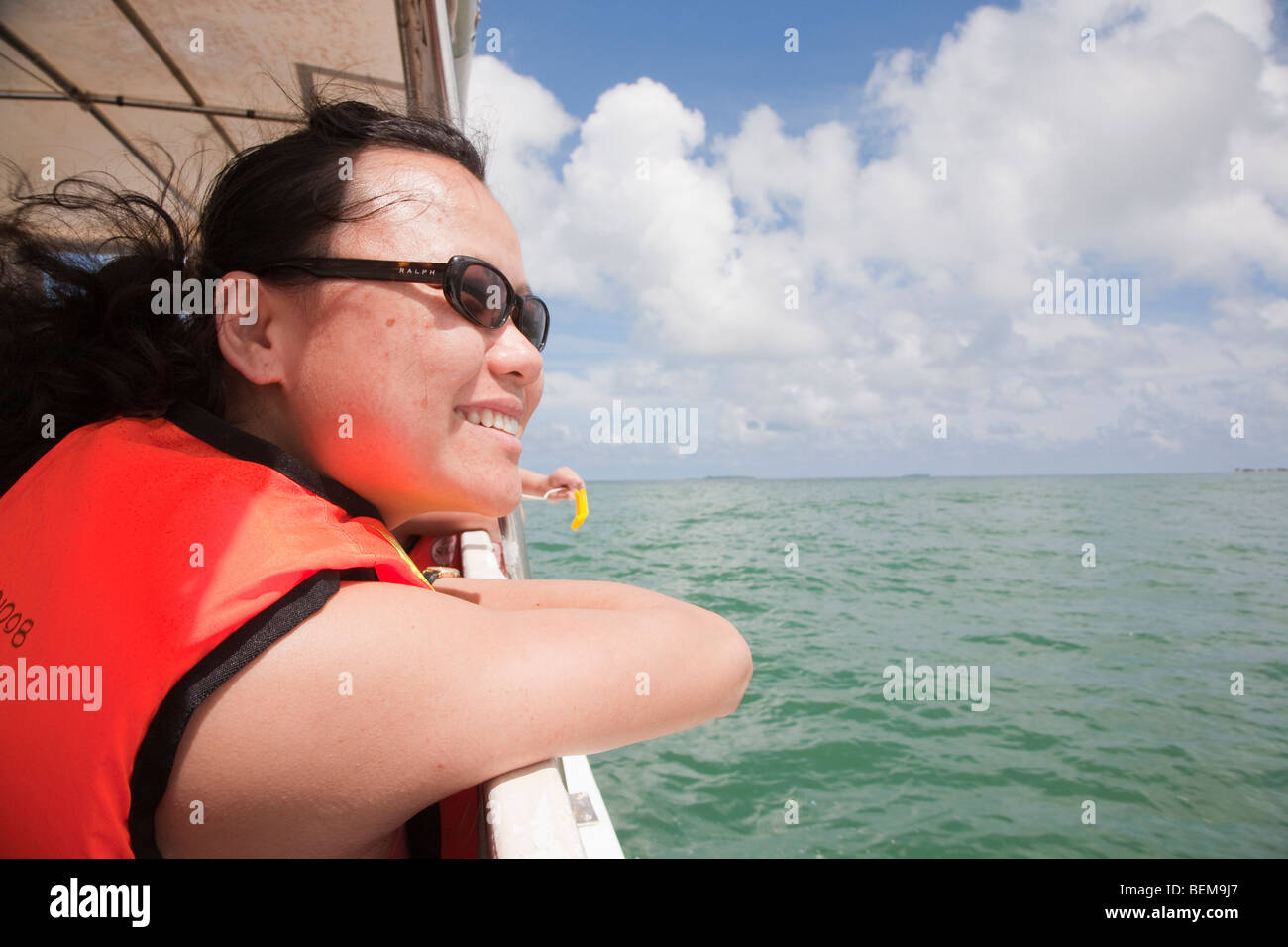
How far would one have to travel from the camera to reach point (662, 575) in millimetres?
11930

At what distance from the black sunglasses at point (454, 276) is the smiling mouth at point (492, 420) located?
0.15m

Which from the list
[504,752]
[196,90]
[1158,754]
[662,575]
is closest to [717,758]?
[1158,754]

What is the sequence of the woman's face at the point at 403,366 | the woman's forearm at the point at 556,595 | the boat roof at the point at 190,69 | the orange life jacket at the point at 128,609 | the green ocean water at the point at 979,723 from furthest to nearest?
the green ocean water at the point at 979,723 → the boat roof at the point at 190,69 → the woman's forearm at the point at 556,595 → the woman's face at the point at 403,366 → the orange life jacket at the point at 128,609

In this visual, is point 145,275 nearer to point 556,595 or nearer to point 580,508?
point 556,595

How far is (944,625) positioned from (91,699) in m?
10.5

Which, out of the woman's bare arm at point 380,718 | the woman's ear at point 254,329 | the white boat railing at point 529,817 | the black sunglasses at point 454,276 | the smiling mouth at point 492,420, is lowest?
the white boat railing at point 529,817

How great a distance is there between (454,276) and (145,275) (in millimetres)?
562

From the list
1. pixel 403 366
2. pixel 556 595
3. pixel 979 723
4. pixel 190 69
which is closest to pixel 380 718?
pixel 403 366

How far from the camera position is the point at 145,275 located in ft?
3.92

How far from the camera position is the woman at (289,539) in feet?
2.27

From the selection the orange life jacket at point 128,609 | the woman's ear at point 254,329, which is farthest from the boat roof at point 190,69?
the orange life jacket at point 128,609

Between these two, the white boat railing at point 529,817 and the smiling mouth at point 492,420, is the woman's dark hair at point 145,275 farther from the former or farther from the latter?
the white boat railing at point 529,817

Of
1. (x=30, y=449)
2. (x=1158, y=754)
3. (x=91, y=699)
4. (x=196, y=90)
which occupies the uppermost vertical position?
(x=196, y=90)
